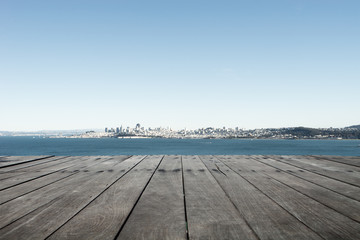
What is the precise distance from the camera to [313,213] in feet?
6.06

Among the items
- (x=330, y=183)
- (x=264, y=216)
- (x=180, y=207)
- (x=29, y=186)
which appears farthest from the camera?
(x=330, y=183)

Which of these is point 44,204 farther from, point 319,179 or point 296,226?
point 319,179

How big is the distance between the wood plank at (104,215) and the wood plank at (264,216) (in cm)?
92

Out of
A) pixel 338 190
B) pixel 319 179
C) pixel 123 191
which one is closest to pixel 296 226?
pixel 338 190

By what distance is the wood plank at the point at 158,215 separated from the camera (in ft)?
4.81

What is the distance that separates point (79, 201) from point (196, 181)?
1.42m

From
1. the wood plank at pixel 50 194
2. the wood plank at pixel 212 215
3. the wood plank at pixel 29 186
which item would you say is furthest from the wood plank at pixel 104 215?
the wood plank at pixel 29 186

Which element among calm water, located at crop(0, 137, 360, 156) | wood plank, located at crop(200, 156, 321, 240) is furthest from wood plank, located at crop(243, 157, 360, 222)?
calm water, located at crop(0, 137, 360, 156)

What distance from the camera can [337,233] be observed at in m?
1.47

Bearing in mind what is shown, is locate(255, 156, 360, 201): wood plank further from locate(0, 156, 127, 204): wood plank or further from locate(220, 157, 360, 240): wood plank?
locate(0, 156, 127, 204): wood plank

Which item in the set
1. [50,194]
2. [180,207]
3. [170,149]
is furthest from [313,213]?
[170,149]

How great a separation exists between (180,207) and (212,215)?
0.32 meters

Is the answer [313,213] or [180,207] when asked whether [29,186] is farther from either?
[313,213]

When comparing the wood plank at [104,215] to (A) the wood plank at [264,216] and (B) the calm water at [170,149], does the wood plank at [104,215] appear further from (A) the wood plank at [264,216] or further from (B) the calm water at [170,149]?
(B) the calm water at [170,149]
